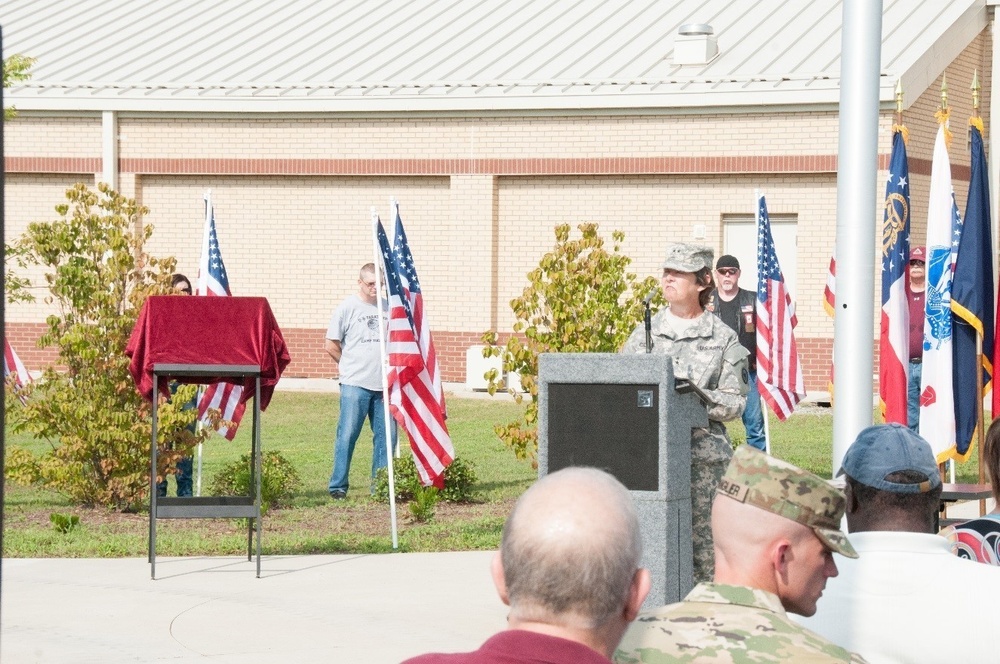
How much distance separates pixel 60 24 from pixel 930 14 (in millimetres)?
17716

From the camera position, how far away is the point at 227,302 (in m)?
9.68

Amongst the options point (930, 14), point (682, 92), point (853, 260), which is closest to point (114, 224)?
point (853, 260)

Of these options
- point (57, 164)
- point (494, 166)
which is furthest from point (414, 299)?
point (57, 164)

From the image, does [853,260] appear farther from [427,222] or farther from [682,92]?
[427,222]

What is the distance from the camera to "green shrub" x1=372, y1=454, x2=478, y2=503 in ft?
39.2

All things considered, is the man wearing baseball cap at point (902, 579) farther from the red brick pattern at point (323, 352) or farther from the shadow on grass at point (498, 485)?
the red brick pattern at point (323, 352)

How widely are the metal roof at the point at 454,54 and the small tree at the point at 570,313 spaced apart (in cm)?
1267

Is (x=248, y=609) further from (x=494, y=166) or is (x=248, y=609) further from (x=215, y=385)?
(x=494, y=166)

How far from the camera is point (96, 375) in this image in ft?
38.1

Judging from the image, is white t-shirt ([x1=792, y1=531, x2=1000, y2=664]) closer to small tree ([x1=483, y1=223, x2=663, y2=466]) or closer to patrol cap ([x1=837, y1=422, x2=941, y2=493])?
patrol cap ([x1=837, y1=422, x2=941, y2=493])

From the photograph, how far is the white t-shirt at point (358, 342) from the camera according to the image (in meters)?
12.7

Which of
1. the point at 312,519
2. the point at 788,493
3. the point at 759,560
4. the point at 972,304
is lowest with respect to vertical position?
the point at 312,519

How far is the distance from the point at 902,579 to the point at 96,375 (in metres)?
9.04

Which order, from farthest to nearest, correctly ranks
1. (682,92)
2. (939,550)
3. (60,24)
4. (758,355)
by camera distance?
(60,24) → (682,92) → (758,355) → (939,550)
